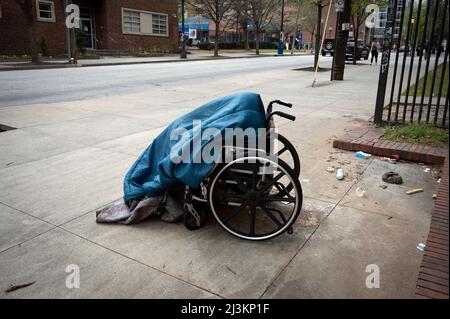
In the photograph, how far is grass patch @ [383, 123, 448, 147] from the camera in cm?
562

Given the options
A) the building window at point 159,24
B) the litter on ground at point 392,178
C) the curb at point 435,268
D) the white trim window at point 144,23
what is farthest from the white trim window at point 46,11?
the curb at point 435,268

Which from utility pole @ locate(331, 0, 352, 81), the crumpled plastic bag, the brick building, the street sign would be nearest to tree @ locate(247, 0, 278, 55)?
the brick building

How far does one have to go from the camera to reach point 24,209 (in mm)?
3723

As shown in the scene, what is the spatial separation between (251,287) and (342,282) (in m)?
0.63

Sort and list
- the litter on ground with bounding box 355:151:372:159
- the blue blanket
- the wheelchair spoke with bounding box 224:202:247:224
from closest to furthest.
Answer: the blue blanket
the wheelchair spoke with bounding box 224:202:247:224
the litter on ground with bounding box 355:151:372:159

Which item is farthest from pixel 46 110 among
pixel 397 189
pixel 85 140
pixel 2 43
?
pixel 2 43

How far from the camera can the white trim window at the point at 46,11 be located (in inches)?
1140

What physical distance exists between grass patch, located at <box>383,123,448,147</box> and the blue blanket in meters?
3.40

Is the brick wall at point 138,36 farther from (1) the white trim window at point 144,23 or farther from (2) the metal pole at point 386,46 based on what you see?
(2) the metal pole at point 386,46

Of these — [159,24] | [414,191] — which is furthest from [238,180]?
[159,24]

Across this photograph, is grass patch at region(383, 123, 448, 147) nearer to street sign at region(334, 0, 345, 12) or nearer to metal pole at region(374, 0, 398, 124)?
metal pole at region(374, 0, 398, 124)

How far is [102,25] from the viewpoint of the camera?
34.6m

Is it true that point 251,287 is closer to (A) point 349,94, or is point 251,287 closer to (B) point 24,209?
(B) point 24,209

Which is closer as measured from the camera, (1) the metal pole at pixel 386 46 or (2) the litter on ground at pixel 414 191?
(2) the litter on ground at pixel 414 191
